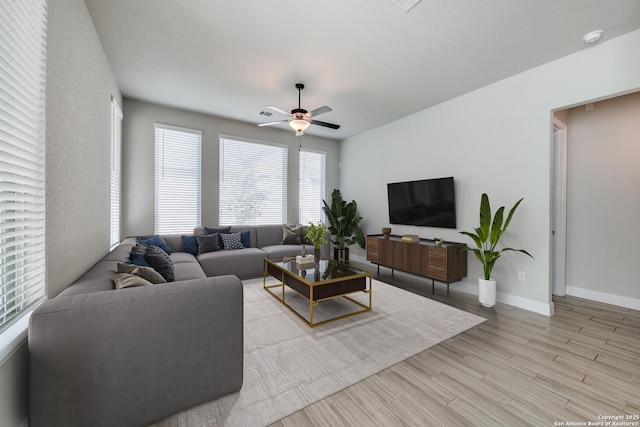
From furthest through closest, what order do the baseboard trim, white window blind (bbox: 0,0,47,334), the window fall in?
the window → the baseboard trim → white window blind (bbox: 0,0,47,334)

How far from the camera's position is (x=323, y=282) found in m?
2.72

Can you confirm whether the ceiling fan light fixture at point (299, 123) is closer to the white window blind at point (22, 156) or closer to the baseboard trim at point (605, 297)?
the white window blind at point (22, 156)

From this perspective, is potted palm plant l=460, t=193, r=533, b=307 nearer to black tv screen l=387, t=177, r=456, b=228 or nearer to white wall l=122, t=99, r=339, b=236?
black tv screen l=387, t=177, r=456, b=228

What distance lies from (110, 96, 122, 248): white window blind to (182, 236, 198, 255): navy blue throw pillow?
36.2 inches

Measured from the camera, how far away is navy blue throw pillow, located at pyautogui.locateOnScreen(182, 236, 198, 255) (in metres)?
4.43

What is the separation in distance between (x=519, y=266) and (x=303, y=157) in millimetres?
4611

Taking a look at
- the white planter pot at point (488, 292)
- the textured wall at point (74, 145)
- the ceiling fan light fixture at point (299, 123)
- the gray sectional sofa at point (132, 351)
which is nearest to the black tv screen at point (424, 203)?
the white planter pot at point (488, 292)

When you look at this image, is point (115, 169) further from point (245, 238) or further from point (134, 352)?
point (134, 352)

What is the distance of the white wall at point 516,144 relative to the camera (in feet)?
9.13

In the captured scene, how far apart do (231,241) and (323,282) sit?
8.45 ft

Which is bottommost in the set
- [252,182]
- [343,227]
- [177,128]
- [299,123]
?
[343,227]

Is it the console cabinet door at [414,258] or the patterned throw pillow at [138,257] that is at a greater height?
the patterned throw pillow at [138,257]

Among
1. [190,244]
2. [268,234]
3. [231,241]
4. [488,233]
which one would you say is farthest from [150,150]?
[488,233]

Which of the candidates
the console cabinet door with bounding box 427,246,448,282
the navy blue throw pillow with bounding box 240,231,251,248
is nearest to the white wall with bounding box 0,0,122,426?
the navy blue throw pillow with bounding box 240,231,251,248
